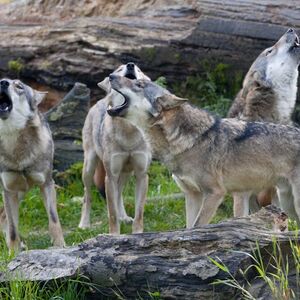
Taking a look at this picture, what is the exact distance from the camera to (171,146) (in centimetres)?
825

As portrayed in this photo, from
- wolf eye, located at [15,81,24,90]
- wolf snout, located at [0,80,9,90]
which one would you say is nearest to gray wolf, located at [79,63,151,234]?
wolf eye, located at [15,81,24,90]

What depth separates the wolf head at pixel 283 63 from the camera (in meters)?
9.80

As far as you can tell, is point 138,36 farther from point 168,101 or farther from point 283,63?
point 168,101

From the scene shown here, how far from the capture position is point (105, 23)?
511 inches

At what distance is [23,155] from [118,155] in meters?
1.23

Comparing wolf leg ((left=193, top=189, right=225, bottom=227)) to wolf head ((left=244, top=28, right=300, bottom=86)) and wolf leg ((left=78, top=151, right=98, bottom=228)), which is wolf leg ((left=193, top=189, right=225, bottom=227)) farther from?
wolf leg ((left=78, top=151, right=98, bottom=228))

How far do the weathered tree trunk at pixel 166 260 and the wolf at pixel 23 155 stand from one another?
9.21 ft

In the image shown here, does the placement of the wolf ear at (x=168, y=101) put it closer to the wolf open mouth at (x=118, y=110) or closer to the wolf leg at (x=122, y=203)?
the wolf open mouth at (x=118, y=110)

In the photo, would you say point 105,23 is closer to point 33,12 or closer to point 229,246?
point 33,12

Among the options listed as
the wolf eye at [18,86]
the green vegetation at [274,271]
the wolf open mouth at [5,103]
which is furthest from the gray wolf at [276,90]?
the green vegetation at [274,271]

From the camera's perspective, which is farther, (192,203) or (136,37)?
(136,37)

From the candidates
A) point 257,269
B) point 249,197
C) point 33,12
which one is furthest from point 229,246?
point 33,12

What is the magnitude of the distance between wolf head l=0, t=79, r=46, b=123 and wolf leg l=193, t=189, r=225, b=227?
215cm

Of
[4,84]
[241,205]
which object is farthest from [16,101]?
[241,205]
